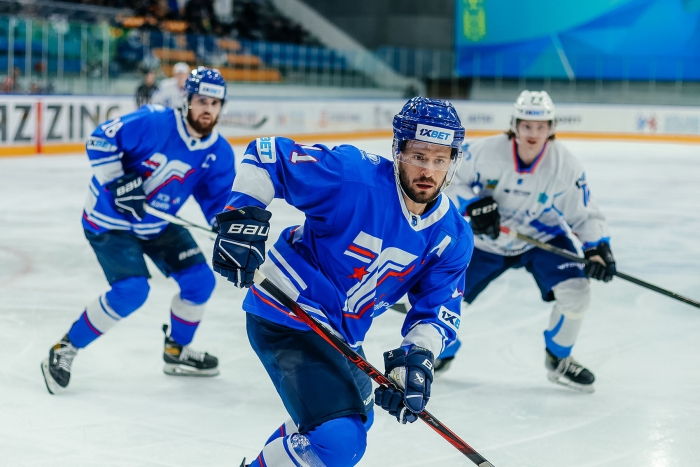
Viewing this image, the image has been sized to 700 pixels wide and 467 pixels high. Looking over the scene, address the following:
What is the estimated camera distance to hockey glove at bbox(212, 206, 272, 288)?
207 centimetres

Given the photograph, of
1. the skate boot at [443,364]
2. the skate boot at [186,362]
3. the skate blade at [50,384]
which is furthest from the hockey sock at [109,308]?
the skate boot at [443,364]

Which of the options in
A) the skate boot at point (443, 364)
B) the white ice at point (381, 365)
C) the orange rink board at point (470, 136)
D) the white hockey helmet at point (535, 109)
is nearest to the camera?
the white ice at point (381, 365)

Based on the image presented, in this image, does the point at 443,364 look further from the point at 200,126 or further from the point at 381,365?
the point at 200,126

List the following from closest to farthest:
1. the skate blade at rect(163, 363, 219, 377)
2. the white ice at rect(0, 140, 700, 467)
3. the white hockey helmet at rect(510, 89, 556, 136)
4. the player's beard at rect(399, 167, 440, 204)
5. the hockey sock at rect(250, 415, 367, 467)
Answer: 1. the hockey sock at rect(250, 415, 367, 467)
2. the player's beard at rect(399, 167, 440, 204)
3. the white ice at rect(0, 140, 700, 467)
4. the white hockey helmet at rect(510, 89, 556, 136)
5. the skate blade at rect(163, 363, 219, 377)

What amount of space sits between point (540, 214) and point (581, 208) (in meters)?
0.17

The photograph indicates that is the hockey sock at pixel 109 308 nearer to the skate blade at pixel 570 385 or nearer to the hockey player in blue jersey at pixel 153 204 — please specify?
the hockey player in blue jersey at pixel 153 204

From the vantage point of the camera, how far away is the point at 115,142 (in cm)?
350

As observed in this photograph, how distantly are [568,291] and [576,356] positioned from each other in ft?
1.92

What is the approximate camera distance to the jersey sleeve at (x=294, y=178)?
2156mm

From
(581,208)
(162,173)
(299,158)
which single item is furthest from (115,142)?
(581,208)

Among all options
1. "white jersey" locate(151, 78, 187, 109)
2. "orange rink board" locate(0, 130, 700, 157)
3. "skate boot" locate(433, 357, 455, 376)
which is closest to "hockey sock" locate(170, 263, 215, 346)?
"skate boot" locate(433, 357, 455, 376)

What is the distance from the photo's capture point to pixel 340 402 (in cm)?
208

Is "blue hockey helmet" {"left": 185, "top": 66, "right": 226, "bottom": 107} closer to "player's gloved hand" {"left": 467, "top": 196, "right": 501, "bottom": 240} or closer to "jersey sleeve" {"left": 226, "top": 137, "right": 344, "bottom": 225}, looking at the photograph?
"player's gloved hand" {"left": 467, "top": 196, "right": 501, "bottom": 240}

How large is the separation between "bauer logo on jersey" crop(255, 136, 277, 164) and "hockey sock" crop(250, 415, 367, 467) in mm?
634
